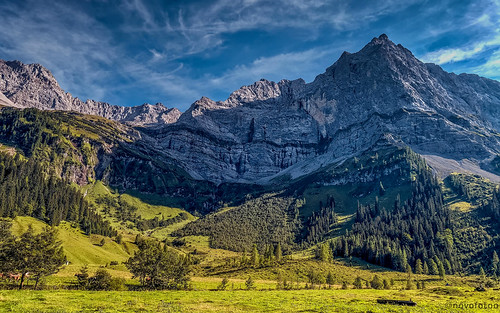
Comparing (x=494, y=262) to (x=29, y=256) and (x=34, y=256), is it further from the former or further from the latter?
(x=29, y=256)

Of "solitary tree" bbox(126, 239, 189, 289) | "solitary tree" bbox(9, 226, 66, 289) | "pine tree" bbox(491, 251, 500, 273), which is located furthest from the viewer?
"pine tree" bbox(491, 251, 500, 273)

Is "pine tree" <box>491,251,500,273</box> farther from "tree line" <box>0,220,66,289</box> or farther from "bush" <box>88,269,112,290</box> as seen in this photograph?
"tree line" <box>0,220,66,289</box>

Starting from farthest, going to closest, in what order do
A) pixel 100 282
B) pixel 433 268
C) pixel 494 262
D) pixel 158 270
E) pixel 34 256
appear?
pixel 433 268, pixel 494 262, pixel 158 270, pixel 100 282, pixel 34 256

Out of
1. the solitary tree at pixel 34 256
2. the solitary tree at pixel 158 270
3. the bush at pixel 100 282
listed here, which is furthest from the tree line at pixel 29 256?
the solitary tree at pixel 158 270

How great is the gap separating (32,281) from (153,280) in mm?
32832

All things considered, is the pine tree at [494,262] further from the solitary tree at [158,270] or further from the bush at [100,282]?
the bush at [100,282]

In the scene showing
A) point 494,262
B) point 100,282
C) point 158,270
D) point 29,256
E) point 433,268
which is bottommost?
point 100,282

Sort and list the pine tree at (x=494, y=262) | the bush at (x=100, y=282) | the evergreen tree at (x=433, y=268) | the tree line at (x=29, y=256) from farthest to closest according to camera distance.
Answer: the evergreen tree at (x=433, y=268), the pine tree at (x=494, y=262), the bush at (x=100, y=282), the tree line at (x=29, y=256)

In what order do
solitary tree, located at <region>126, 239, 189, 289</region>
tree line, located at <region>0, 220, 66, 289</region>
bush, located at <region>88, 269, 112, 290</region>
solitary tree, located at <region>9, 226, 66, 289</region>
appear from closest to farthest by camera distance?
tree line, located at <region>0, 220, 66, 289</region>, solitary tree, located at <region>9, 226, 66, 289</region>, bush, located at <region>88, 269, 112, 290</region>, solitary tree, located at <region>126, 239, 189, 289</region>

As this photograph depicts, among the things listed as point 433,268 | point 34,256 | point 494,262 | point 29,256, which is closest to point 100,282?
point 34,256

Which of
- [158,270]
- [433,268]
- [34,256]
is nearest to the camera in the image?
[34,256]

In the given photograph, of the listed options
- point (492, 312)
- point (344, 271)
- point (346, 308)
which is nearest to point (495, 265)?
point (344, 271)

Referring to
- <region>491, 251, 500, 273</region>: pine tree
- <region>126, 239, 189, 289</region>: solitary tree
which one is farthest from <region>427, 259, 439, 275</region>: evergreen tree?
<region>126, 239, 189, 289</region>: solitary tree

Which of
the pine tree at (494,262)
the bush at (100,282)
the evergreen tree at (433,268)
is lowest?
the bush at (100,282)
